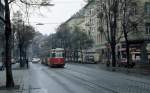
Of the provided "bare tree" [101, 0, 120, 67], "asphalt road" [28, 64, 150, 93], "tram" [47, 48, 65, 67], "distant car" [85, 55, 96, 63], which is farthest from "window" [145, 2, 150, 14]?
"asphalt road" [28, 64, 150, 93]

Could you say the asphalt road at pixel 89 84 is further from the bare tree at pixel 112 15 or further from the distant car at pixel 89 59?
the distant car at pixel 89 59

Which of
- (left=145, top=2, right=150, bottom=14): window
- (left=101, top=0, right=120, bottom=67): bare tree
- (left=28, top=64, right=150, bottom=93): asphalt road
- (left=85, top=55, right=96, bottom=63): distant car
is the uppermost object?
(left=145, top=2, right=150, bottom=14): window

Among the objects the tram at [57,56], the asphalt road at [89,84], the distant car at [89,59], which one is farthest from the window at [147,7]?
the asphalt road at [89,84]

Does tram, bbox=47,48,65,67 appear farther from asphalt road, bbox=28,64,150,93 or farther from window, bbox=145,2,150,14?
asphalt road, bbox=28,64,150,93

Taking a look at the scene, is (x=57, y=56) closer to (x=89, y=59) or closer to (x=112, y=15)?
(x=112, y=15)

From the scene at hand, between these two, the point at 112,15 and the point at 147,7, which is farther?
the point at 147,7

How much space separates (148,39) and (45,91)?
5520 centimetres

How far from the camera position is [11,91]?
23094 mm

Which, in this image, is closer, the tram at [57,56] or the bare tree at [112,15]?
the bare tree at [112,15]

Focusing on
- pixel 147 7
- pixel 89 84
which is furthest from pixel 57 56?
pixel 89 84

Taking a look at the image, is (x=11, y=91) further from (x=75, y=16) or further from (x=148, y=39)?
(x=75, y=16)

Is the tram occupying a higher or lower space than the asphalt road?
higher

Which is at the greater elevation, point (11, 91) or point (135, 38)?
point (135, 38)

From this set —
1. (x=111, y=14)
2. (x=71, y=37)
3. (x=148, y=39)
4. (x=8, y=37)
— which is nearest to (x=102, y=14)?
(x=111, y=14)
